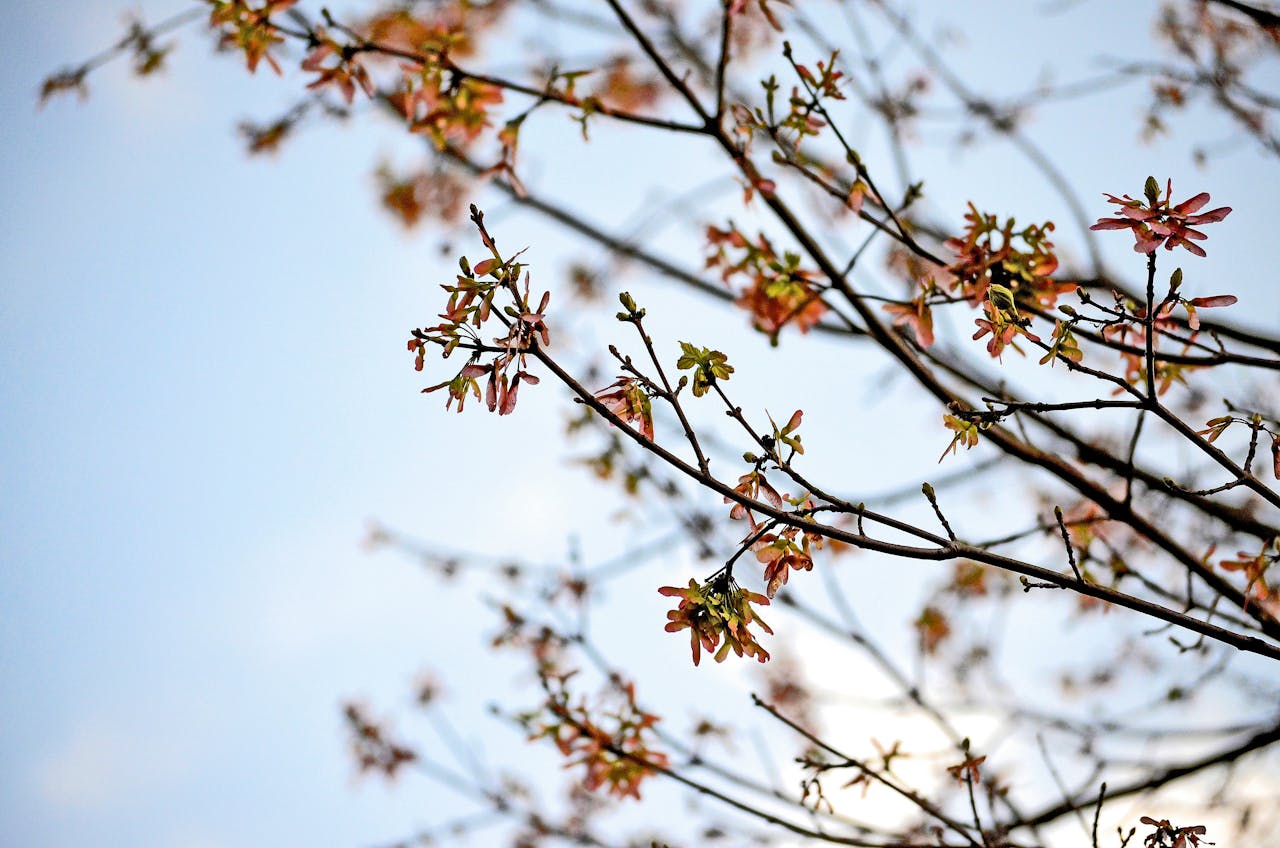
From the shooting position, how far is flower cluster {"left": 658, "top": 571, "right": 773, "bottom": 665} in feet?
4.30

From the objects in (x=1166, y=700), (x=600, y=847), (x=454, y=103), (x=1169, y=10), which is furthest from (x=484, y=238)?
(x=1169, y=10)

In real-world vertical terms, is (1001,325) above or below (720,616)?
above

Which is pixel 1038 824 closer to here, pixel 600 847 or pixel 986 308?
pixel 600 847

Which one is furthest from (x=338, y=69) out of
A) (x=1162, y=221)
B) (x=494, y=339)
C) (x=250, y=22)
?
(x=1162, y=221)

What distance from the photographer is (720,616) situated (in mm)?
1304

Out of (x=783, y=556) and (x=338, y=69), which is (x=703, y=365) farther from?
(x=338, y=69)

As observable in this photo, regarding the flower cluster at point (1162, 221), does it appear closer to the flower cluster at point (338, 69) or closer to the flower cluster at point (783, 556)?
the flower cluster at point (783, 556)

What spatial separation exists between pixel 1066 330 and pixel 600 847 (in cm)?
240

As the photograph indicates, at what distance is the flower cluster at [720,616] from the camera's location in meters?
1.31

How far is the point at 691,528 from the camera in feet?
10.5

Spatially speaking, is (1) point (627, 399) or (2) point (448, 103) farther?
(2) point (448, 103)

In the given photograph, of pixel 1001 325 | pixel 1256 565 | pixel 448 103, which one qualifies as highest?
pixel 448 103

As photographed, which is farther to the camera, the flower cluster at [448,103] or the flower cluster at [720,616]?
the flower cluster at [448,103]

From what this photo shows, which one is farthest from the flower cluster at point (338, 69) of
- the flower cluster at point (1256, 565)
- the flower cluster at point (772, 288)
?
the flower cluster at point (1256, 565)
